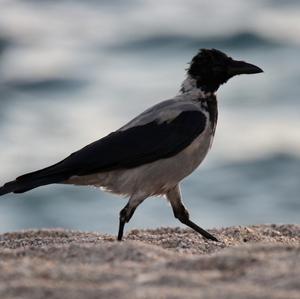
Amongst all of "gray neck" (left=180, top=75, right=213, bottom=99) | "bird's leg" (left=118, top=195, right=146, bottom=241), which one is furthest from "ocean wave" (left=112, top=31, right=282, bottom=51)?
"bird's leg" (left=118, top=195, right=146, bottom=241)

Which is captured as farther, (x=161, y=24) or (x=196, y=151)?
(x=161, y=24)

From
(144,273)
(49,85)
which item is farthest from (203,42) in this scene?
(144,273)

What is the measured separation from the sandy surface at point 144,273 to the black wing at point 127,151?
5.04 ft

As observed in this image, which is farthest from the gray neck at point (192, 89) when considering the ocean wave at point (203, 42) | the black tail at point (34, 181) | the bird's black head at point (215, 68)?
the ocean wave at point (203, 42)

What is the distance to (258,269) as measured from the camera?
21.3 ft

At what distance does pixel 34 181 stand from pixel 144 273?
2.76m

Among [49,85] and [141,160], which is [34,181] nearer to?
[141,160]

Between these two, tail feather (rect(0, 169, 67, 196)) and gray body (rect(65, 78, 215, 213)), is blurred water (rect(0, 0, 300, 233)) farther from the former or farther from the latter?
tail feather (rect(0, 169, 67, 196))

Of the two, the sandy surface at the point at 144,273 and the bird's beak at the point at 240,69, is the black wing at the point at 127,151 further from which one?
the sandy surface at the point at 144,273

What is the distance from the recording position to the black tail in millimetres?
8992

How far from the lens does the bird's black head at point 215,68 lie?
977cm

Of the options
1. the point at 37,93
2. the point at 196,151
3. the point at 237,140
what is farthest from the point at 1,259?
the point at 37,93

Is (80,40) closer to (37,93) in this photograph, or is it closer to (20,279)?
(37,93)

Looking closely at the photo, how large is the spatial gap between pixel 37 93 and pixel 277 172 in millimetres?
4552
